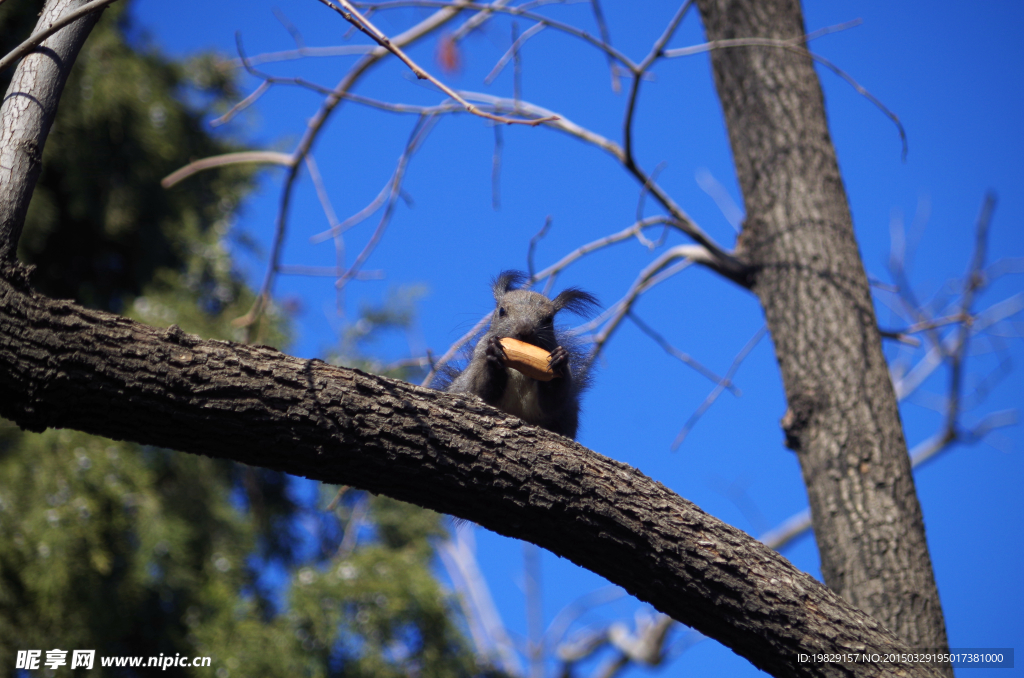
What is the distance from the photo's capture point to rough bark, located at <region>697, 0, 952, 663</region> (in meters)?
2.90

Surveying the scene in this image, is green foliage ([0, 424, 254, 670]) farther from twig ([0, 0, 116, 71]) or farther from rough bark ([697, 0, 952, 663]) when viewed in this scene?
rough bark ([697, 0, 952, 663])

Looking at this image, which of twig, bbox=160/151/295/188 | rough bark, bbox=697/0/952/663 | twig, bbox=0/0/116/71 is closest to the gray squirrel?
rough bark, bbox=697/0/952/663

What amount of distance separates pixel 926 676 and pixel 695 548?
0.86m

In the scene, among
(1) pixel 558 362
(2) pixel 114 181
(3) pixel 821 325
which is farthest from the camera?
(2) pixel 114 181

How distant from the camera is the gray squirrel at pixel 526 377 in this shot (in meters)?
3.24

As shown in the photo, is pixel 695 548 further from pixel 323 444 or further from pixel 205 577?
pixel 205 577

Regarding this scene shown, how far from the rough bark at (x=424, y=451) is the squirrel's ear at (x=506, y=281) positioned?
67.2 inches

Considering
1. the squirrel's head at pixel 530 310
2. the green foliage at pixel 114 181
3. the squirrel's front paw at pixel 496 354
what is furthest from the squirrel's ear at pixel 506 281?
the green foliage at pixel 114 181

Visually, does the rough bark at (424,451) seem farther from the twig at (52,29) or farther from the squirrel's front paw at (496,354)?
the squirrel's front paw at (496,354)

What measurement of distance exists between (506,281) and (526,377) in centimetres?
87

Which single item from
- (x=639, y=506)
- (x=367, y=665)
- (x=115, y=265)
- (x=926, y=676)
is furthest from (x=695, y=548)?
(x=115, y=265)

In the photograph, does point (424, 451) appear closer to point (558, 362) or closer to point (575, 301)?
point (558, 362)

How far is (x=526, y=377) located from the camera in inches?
135

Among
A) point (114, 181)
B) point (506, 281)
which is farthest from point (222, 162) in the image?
point (114, 181)
